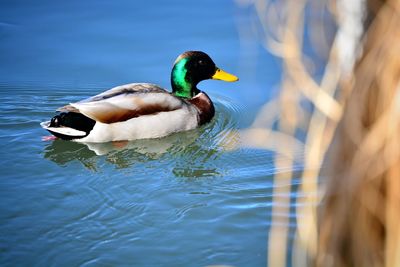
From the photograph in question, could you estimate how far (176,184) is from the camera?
4824mm

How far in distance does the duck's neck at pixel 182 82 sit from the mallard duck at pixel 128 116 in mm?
317

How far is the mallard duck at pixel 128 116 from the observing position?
19.4 ft

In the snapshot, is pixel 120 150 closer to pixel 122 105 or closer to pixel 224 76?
pixel 122 105

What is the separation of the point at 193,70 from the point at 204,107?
47cm

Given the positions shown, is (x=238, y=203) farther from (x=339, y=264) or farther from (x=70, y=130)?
(x=339, y=264)

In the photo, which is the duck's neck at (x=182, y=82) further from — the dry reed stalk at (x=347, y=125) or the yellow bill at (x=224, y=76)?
the dry reed stalk at (x=347, y=125)

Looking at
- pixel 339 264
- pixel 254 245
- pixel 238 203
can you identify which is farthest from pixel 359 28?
pixel 238 203

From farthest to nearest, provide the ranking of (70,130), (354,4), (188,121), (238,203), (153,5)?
(153,5) < (188,121) < (70,130) < (238,203) < (354,4)

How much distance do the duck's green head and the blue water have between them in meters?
0.26

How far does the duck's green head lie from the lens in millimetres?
6586

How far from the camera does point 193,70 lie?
661 cm

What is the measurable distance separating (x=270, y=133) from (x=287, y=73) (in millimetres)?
150

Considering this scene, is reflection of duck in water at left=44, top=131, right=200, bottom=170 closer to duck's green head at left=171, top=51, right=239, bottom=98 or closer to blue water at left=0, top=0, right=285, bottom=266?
blue water at left=0, top=0, right=285, bottom=266

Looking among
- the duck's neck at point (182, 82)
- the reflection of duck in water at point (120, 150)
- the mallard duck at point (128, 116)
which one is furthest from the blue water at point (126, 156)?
the duck's neck at point (182, 82)
